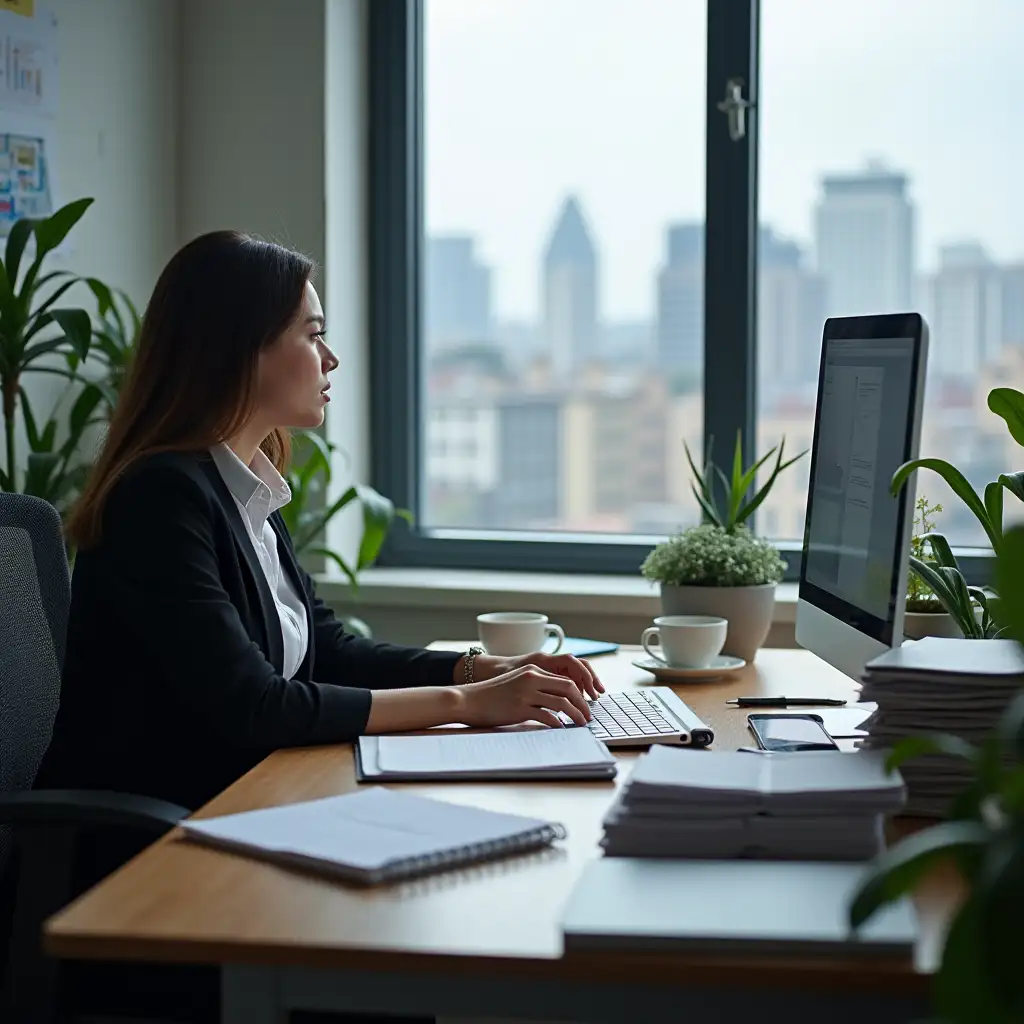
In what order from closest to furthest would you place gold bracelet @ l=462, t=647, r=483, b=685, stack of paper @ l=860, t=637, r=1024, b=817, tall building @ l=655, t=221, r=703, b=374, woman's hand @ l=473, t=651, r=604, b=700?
1. stack of paper @ l=860, t=637, r=1024, b=817
2. woman's hand @ l=473, t=651, r=604, b=700
3. gold bracelet @ l=462, t=647, r=483, b=685
4. tall building @ l=655, t=221, r=703, b=374

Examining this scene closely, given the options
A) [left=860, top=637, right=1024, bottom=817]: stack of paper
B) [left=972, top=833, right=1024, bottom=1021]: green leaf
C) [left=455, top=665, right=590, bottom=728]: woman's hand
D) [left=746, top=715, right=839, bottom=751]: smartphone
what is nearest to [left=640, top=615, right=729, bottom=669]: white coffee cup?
[left=746, top=715, right=839, bottom=751]: smartphone

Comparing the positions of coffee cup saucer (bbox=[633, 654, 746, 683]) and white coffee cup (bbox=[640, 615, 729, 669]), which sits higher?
white coffee cup (bbox=[640, 615, 729, 669])

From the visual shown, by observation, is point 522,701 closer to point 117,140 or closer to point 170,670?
point 170,670

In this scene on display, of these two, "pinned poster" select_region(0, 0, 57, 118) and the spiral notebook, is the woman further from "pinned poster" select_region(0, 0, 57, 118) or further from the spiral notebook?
"pinned poster" select_region(0, 0, 57, 118)

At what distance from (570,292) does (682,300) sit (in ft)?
0.82

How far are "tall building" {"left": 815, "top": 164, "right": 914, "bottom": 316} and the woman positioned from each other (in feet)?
4.59

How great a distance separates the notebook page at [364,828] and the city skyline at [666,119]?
1.95 meters

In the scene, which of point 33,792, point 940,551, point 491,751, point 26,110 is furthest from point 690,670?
point 26,110

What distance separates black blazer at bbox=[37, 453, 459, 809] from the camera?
1.59 meters

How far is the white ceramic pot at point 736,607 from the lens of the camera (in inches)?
83.3

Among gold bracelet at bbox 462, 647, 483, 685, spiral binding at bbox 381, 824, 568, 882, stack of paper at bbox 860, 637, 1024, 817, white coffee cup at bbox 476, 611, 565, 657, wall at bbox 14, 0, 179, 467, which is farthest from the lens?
wall at bbox 14, 0, 179, 467

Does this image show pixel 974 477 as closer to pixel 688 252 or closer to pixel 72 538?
pixel 688 252

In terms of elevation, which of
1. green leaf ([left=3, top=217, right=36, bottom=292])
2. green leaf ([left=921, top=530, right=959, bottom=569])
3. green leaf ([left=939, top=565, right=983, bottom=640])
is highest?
green leaf ([left=3, top=217, right=36, bottom=292])

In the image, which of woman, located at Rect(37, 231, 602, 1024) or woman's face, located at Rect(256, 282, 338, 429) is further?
woman's face, located at Rect(256, 282, 338, 429)
